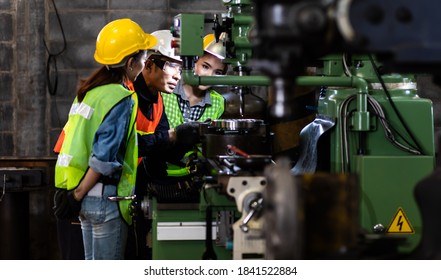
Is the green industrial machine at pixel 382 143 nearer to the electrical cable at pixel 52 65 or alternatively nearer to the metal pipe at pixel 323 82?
the metal pipe at pixel 323 82

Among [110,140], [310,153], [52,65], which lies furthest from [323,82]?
[52,65]

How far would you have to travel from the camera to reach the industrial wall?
3668mm

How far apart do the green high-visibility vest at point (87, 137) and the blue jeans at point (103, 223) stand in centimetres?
3

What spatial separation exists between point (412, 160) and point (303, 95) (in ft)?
6.23

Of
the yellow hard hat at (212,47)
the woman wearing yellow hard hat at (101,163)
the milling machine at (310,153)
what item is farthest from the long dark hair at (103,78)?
the yellow hard hat at (212,47)

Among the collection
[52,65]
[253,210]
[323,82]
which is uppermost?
[52,65]

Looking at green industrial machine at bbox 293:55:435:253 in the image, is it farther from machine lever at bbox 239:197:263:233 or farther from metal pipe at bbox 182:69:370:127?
machine lever at bbox 239:197:263:233

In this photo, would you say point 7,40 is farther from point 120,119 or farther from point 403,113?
point 403,113

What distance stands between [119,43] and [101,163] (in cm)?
44

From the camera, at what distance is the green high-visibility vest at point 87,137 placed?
2285 mm

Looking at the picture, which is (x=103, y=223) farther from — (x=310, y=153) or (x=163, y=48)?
(x=163, y=48)

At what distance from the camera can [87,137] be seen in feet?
7.60

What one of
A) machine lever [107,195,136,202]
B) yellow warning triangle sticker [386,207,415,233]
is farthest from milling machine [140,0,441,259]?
machine lever [107,195,136,202]
